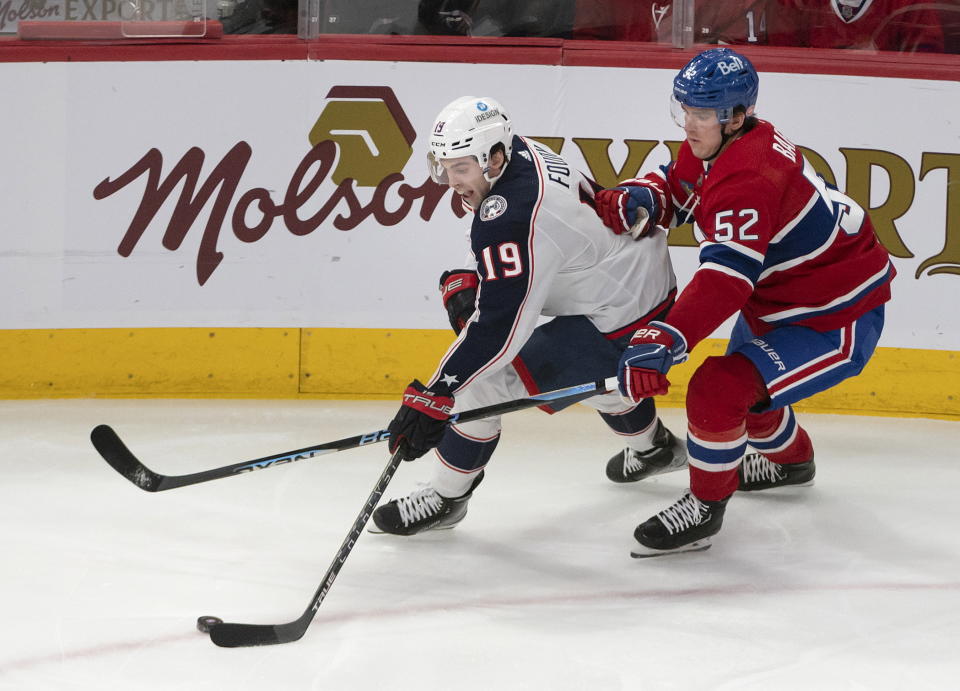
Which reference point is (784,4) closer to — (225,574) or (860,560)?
(860,560)

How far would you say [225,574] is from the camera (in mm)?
2586

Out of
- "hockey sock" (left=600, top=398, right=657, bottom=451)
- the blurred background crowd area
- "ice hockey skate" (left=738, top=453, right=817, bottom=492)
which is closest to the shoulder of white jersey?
"hockey sock" (left=600, top=398, right=657, bottom=451)

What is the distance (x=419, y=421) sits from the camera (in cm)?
241

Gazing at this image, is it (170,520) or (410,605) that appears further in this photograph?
(170,520)

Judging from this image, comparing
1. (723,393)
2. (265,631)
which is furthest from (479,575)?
(723,393)

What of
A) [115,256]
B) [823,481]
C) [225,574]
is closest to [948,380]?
[823,481]

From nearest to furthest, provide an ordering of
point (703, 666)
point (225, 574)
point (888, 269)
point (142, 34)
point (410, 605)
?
point (703, 666) → point (410, 605) → point (225, 574) → point (888, 269) → point (142, 34)

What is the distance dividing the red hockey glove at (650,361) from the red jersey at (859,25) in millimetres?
1928

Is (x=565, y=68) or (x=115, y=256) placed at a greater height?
(x=565, y=68)

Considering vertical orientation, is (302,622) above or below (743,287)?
below

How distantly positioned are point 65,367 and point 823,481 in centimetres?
248

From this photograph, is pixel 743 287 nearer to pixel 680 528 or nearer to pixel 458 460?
pixel 680 528

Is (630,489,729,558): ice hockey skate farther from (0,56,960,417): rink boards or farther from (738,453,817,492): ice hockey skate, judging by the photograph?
(0,56,960,417): rink boards

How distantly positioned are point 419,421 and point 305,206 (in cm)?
175
